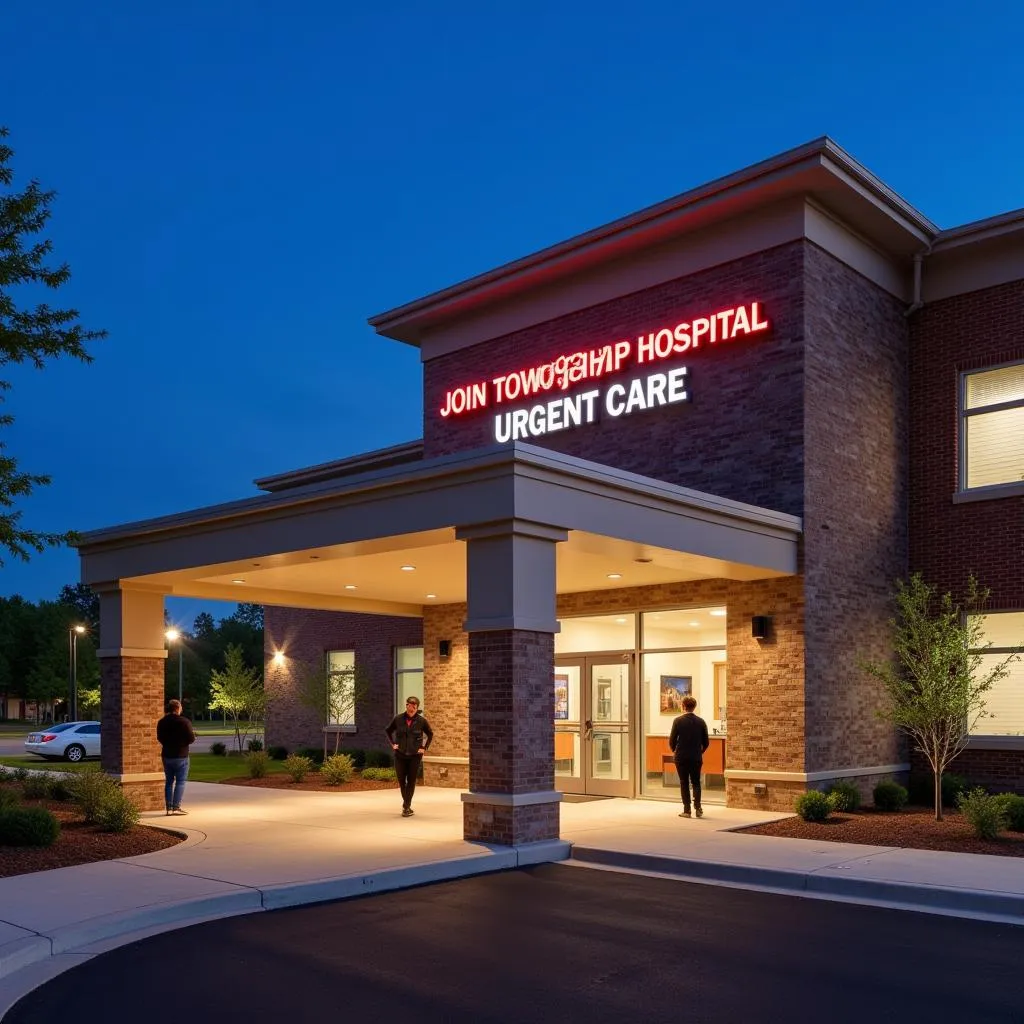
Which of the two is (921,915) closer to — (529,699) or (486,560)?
(529,699)

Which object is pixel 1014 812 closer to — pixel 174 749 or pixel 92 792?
pixel 174 749

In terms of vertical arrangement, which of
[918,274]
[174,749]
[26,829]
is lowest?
[26,829]

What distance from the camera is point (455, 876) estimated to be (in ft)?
39.2

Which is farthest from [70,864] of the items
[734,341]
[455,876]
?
[734,341]

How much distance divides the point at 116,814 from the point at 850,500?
12.0 metres

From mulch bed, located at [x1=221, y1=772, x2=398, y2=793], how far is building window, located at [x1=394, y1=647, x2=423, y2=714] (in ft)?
11.4

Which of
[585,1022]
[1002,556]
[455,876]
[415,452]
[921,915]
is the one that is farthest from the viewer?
[415,452]

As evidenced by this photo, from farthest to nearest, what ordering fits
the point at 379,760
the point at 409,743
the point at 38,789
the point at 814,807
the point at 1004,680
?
1. the point at 379,760
2. the point at 38,789
3. the point at 1004,680
4. the point at 409,743
5. the point at 814,807

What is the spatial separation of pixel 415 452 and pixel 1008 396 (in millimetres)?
14205

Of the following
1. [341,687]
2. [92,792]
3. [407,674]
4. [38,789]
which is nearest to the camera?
[92,792]

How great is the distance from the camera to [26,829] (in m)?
12.8

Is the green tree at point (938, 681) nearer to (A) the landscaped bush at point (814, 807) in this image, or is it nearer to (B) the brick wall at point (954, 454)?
(B) the brick wall at point (954, 454)

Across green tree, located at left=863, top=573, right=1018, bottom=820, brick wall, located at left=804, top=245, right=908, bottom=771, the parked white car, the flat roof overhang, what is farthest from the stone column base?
the parked white car

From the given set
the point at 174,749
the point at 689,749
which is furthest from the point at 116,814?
the point at 689,749
